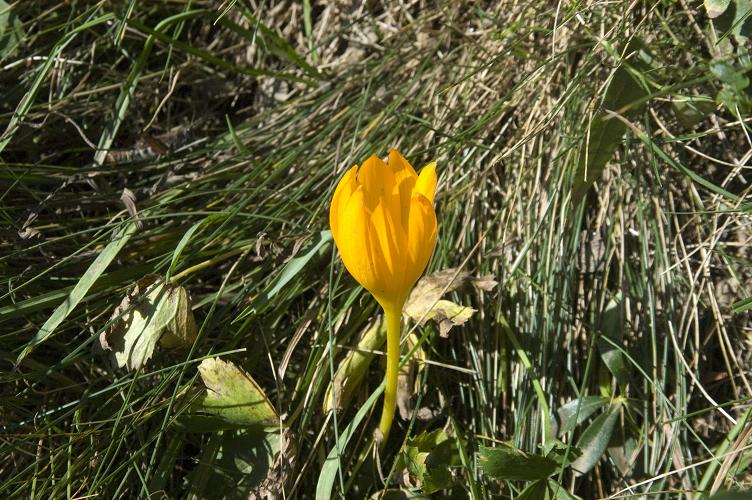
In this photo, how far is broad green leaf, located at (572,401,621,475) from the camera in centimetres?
138

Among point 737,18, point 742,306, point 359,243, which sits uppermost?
point 737,18

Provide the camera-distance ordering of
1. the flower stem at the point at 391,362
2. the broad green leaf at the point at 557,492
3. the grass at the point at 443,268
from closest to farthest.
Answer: the flower stem at the point at 391,362 < the broad green leaf at the point at 557,492 < the grass at the point at 443,268

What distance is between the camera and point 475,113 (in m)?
1.74

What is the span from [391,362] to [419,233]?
11.1 inches

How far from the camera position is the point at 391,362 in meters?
1.23

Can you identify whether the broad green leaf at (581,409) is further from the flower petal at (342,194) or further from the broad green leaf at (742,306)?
the flower petal at (342,194)

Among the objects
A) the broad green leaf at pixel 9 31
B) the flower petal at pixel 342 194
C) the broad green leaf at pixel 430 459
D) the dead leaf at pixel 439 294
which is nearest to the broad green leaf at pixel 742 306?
the dead leaf at pixel 439 294

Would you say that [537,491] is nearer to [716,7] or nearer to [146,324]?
[146,324]

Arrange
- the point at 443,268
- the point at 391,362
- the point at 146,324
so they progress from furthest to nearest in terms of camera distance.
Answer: the point at 443,268, the point at 146,324, the point at 391,362

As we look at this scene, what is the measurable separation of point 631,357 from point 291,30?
3.95ft

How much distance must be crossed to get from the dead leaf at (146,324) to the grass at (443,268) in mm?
40

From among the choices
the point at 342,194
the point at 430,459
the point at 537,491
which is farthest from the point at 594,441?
the point at 342,194

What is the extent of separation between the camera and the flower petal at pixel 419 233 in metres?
1.02

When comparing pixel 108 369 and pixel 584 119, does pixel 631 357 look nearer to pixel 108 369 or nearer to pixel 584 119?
pixel 584 119
